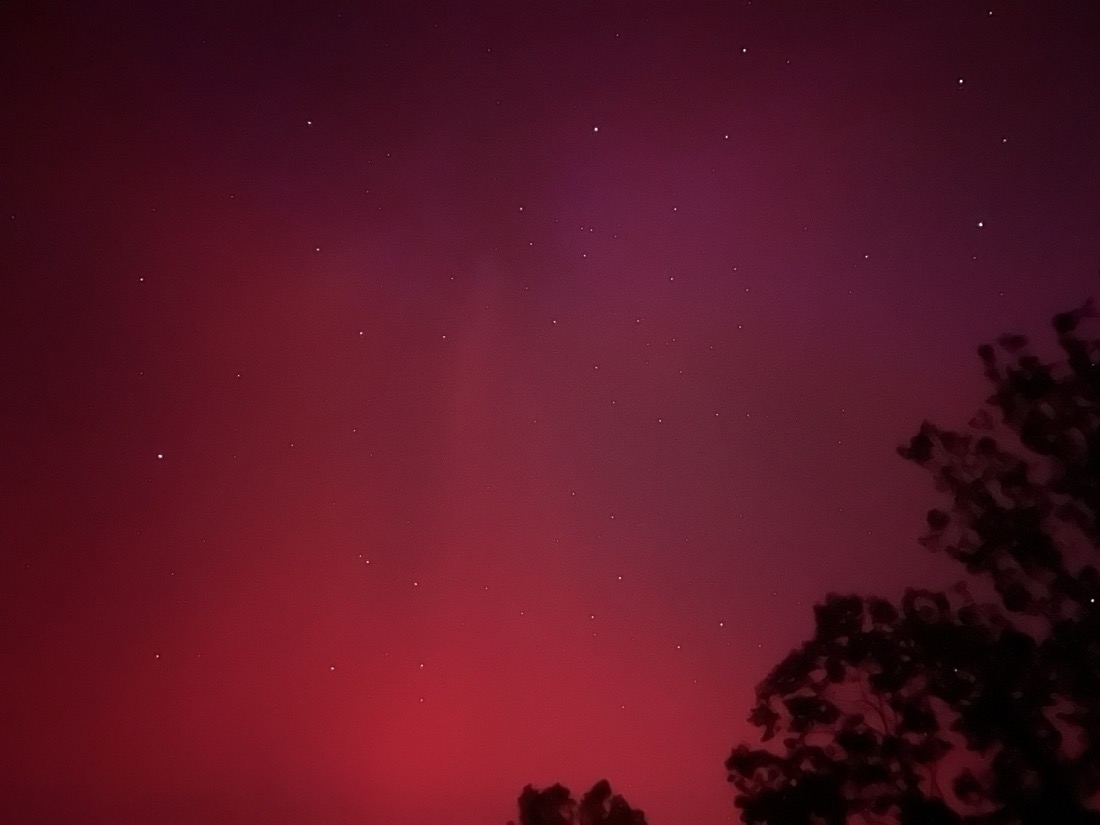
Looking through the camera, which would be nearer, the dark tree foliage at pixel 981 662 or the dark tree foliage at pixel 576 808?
the dark tree foliage at pixel 981 662

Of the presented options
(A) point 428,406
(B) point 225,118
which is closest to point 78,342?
(B) point 225,118

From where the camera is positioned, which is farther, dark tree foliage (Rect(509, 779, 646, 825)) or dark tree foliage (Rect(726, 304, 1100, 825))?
dark tree foliage (Rect(509, 779, 646, 825))

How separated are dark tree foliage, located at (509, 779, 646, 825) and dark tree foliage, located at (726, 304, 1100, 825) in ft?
0.79

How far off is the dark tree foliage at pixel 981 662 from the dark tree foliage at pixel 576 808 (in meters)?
0.24

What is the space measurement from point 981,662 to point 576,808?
32.7 inches

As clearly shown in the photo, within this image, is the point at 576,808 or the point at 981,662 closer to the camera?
the point at 981,662

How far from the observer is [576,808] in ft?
5.50

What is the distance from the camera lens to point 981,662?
1390 millimetres

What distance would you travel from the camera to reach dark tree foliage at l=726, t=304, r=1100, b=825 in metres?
1.37

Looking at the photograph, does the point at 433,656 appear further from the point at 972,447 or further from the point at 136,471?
the point at 972,447

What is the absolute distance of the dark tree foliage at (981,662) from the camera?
1367 millimetres

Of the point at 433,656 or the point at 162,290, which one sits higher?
the point at 162,290

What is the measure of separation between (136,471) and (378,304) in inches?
24.4

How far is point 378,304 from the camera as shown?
5.81ft
